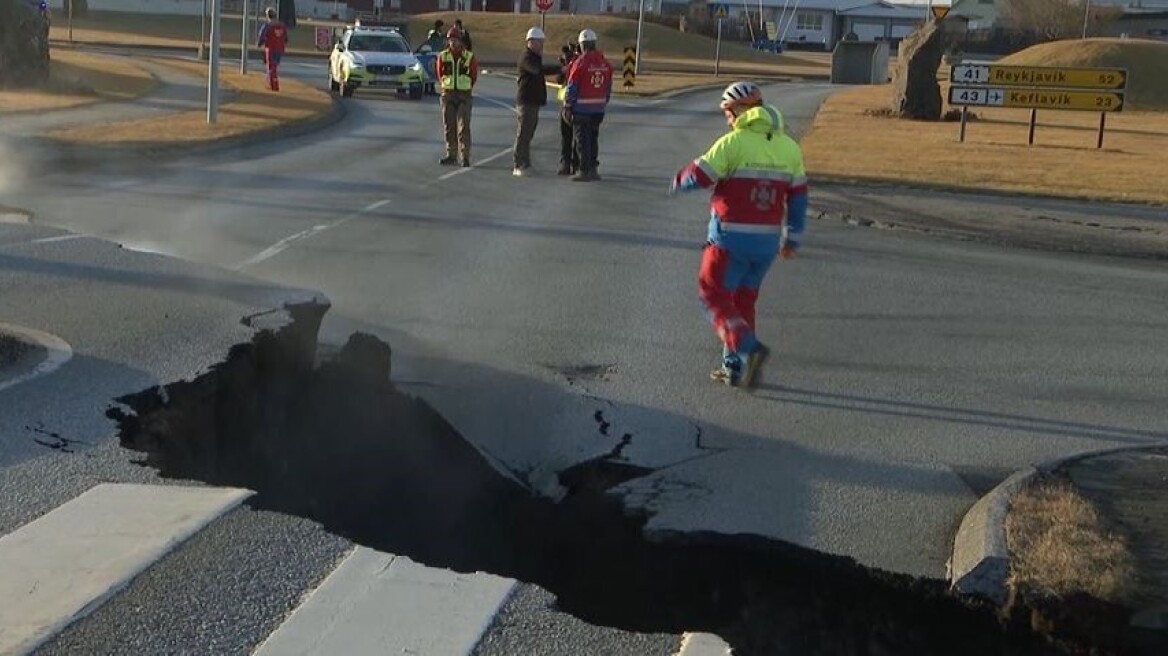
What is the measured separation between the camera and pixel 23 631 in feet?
14.5

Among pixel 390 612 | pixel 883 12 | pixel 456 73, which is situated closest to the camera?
pixel 390 612

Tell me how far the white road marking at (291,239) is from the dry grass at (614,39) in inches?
2064

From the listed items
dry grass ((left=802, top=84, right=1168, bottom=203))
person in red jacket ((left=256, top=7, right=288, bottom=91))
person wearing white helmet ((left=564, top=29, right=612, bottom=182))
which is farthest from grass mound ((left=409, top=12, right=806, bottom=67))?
person wearing white helmet ((left=564, top=29, right=612, bottom=182))

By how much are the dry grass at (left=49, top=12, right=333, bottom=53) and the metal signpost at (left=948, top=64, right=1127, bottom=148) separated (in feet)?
110

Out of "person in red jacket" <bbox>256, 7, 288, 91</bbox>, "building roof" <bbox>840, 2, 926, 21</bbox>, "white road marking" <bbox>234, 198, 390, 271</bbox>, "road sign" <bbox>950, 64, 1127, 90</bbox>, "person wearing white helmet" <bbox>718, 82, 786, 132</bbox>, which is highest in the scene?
"building roof" <bbox>840, 2, 926, 21</bbox>

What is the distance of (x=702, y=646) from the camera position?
4.60 meters

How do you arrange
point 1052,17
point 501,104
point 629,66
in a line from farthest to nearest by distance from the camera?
point 1052,17 < point 629,66 < point 501,104

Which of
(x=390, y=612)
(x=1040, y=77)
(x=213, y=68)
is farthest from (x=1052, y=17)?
(x=390, y=612)

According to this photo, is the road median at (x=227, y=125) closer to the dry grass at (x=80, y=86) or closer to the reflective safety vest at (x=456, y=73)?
the dry grass at (x=80, y=86)

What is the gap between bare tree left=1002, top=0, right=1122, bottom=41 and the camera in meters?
87.0

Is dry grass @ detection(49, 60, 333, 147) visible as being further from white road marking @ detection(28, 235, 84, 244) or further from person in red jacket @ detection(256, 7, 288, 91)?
white road marking @ detection(28, 235, 84, 244)

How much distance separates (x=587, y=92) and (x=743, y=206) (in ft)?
34.1

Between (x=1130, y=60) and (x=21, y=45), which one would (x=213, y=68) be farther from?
(x=1130, y=60)

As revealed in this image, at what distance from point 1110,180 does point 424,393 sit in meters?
16.3
